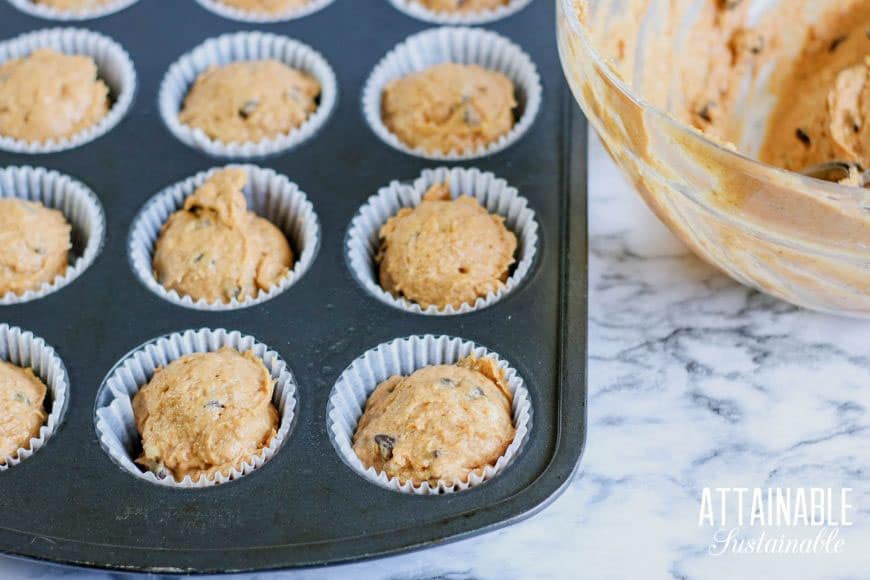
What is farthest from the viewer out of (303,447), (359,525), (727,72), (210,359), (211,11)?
(211,11)

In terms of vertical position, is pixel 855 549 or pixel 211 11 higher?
pixel 211 11

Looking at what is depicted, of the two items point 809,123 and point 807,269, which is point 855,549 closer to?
point 807,269

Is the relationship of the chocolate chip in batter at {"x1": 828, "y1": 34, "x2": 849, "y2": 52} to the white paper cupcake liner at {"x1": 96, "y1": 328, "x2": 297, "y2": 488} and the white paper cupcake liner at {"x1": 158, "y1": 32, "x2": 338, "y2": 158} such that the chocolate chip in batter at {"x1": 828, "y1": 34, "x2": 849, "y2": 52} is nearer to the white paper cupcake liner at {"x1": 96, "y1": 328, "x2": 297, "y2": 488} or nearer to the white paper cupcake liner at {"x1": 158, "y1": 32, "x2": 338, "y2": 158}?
the white paper cupcake liner at {"x1": 158, "y1": 32, "x2": 338, "y2": 158}

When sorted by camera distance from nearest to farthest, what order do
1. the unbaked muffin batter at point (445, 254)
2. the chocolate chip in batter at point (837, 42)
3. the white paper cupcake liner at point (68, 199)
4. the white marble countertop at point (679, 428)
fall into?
the white marble countertop at point (679, 428) → the unbaked muffin batter at point (445, 254) → the white paper cupcake liner at point (68, 199) → the chocolate chip in batter at point (837, 42)

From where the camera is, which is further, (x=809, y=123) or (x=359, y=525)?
(x=809, y=123)

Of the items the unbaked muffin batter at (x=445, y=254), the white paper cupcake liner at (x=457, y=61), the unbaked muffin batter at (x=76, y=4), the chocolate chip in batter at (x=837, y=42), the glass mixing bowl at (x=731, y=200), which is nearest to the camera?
the glass mixing bowl at (x=731, y=200)

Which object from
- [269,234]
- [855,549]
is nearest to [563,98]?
[269,234]

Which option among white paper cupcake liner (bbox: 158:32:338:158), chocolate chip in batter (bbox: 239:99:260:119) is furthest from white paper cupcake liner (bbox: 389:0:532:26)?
chocolate chip in batter (bbox: 239:99:260:119)

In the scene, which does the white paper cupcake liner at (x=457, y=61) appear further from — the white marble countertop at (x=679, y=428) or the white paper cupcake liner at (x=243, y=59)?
the white marble countertop at (x=679, y=428)

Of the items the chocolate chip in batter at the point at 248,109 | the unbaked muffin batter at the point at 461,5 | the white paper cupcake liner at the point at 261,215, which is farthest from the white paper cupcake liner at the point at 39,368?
the unbaked muffin batter at the point at 461,5
